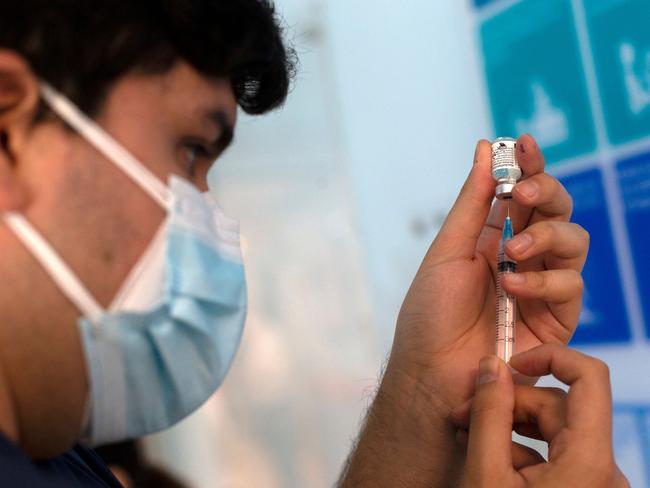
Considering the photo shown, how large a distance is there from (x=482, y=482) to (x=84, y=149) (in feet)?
1.97

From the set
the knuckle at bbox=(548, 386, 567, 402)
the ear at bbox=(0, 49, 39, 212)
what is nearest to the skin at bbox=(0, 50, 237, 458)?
the ear at bbox=(0, 49, 39, 212)

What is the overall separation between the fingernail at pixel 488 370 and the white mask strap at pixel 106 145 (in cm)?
46

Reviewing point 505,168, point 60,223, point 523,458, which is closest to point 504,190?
point 505,168

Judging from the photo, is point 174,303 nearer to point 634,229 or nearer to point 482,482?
point 482,482

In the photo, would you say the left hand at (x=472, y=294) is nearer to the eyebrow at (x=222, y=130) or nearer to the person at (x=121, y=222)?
the person at (x=121, y=222)

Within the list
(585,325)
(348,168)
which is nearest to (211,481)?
(348,168)

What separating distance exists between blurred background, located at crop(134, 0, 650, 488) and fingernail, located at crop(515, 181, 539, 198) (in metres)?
0.39

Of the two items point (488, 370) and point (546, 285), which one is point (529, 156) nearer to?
point (546, 285)


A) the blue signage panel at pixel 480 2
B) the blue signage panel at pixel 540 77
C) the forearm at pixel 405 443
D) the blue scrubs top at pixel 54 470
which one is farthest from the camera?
the blue signage panel at pixel 480 2

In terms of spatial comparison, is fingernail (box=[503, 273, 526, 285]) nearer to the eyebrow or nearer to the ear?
the eyebrow

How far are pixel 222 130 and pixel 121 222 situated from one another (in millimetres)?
188

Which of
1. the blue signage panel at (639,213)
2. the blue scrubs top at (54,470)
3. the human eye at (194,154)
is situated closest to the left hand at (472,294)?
the blue signage panel at (639,213)

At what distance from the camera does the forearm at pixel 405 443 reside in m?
1.04

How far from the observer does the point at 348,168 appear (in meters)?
1.88
